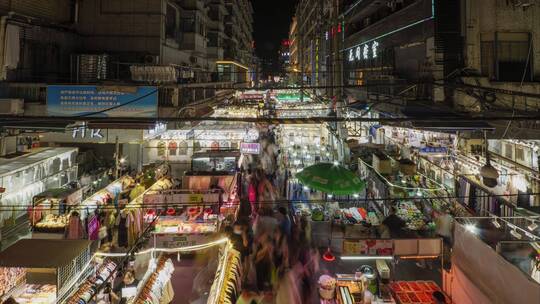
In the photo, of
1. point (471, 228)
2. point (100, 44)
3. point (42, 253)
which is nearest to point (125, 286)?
point (42, 253)

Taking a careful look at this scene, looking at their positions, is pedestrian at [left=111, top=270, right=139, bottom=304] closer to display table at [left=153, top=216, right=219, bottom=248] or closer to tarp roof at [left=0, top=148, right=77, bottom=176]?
display table at [left=153, top=216, right=219, bottom=248]

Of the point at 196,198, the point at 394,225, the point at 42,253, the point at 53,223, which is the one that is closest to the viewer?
the point at 42,253

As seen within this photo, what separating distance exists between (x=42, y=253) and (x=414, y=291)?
23.4 ft

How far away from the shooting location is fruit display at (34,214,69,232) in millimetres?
11156

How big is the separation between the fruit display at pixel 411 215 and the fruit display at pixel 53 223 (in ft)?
36.8

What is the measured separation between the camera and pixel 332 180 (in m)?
10.2

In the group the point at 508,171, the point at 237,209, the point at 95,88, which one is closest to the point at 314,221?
the point at 237,209

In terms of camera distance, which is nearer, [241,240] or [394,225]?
[241,240]

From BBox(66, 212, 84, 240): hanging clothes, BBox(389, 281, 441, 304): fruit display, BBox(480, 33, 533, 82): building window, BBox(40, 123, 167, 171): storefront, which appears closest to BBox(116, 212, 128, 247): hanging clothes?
BBox(66, 212, 84, 240): hanging clothes

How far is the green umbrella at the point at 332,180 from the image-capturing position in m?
9.95

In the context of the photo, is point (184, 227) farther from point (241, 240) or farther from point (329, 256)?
point (329, 256)

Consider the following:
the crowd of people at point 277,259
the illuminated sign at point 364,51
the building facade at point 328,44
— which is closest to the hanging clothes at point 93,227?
the crowd of people at point 277,259

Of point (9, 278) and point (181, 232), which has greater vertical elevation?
point (9, 278)

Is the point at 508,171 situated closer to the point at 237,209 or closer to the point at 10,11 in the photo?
the point at 237,209
